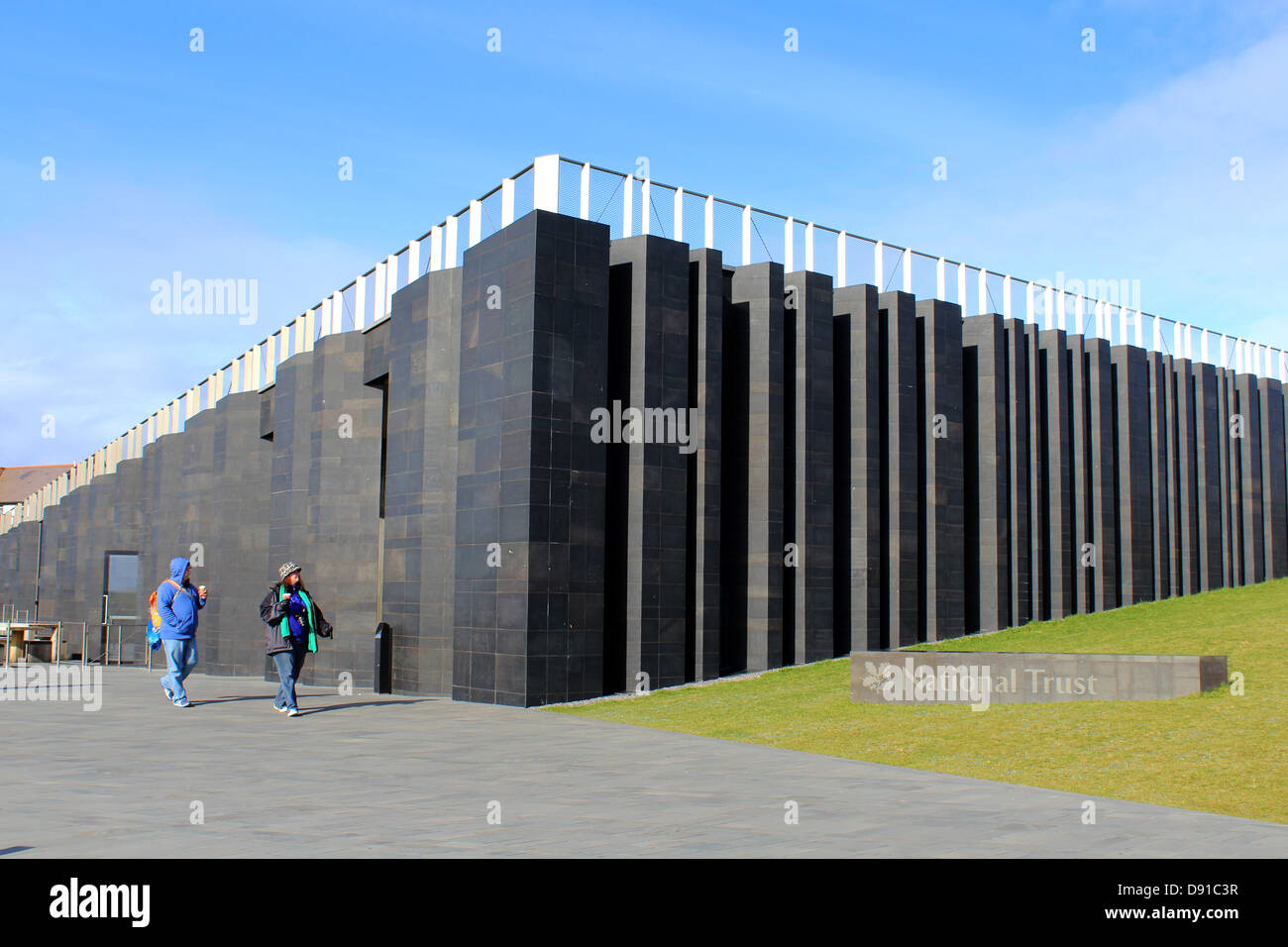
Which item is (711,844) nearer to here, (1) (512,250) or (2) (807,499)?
(1) (512,250)

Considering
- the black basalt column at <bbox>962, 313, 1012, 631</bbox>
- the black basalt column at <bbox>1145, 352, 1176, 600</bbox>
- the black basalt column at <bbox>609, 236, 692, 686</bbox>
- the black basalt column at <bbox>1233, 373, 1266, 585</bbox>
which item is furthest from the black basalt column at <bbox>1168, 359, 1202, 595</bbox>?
the black basalt column at <bbox>609, 236, 692, 686</bbox>

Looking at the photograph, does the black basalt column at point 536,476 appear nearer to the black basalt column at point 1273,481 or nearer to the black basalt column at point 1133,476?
the black basalt column at point 1133,476

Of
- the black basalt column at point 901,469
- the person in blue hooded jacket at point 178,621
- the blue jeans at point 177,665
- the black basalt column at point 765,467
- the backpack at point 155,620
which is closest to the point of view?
the person in blue hooded jacket at point 178,621

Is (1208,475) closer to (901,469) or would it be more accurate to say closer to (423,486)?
(901,469)

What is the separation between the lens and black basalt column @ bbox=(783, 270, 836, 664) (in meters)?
27.6

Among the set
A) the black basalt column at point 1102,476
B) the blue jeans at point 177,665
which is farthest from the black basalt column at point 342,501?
the black basalt column at point 1102,476

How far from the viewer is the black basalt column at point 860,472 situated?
29188mm

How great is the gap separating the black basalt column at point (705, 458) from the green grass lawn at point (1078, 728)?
1.53 meters

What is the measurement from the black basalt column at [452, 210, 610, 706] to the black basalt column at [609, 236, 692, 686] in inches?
44.9

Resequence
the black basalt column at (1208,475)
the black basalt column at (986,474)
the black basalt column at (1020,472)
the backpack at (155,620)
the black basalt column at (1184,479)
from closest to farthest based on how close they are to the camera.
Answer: the backpack at (155,620)
the black basalt column at (986,474)
the black basalt column at (1020,472)
the black basalt column at (1184,479)
the black basalt column at (1208,475)

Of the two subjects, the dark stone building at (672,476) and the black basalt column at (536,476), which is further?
the dark stone building at (672,476)

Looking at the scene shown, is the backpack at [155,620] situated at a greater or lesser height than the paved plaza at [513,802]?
greater

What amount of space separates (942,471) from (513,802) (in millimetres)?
24236
